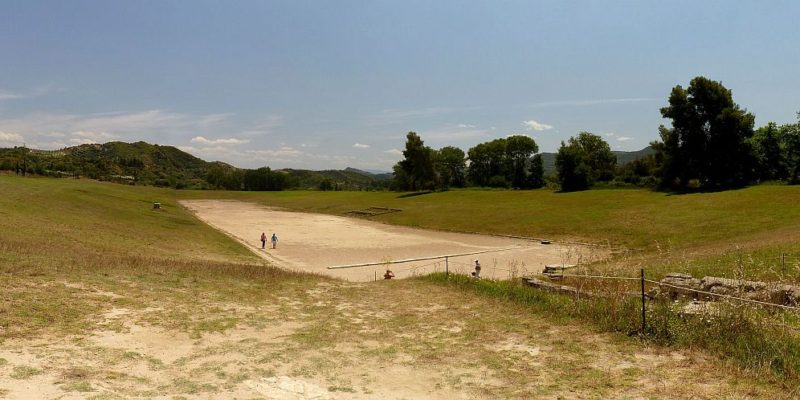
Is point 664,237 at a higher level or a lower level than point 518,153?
lower

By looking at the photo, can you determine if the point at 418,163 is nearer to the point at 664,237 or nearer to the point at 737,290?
the point at 664,237

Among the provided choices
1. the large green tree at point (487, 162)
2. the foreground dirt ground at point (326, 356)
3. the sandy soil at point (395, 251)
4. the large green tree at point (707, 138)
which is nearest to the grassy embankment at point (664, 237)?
the foreground dirt ground at point (326, 356)

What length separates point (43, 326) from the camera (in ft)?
28.0

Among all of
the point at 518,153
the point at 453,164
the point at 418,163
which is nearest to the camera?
the point at 418,163

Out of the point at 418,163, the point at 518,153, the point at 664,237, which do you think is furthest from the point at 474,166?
the point at 664,237

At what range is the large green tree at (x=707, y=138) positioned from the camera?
55.4 m

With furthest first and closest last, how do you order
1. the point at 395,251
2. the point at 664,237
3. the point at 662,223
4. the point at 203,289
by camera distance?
Result: the point at 662,223, the point at 395,251, the point at 664,237, the point at 203,289

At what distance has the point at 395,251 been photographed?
35.4 metres

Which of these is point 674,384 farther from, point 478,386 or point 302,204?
point 302,204

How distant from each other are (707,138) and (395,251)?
1872 inches

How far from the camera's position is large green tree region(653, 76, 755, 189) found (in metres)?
55.4

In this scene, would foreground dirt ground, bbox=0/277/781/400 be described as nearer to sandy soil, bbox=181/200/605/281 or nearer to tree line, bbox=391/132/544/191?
sandy soil, bbox=181/200/605/281

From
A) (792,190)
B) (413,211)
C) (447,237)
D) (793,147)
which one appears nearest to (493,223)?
(447,237)

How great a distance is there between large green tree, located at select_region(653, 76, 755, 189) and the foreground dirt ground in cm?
5815
